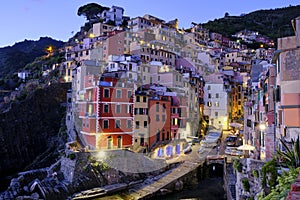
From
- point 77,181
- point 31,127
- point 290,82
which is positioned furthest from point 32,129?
point 290,82

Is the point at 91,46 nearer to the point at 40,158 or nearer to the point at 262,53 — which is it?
the point at 40,158

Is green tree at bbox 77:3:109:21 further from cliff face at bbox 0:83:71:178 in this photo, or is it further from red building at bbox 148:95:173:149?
red building at bbox 148:95:173:149

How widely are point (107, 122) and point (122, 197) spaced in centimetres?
1021

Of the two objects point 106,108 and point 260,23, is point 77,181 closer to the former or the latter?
point 106,108

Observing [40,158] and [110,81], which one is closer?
[110,81]

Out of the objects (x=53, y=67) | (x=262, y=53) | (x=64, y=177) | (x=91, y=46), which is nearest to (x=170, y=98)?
(x=64, y=177)

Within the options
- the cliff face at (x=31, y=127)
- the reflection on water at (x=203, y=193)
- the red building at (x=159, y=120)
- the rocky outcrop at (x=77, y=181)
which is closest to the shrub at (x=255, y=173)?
the reflection on water at (x=203, y=193)

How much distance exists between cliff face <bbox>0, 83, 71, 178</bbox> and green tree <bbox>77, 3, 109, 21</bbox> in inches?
2155

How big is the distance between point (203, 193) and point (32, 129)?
39015 mm

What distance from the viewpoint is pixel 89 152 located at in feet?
107

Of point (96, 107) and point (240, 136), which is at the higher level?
point (96, 107)

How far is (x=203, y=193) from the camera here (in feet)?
100

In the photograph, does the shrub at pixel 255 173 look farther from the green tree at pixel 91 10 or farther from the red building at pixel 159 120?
the green tree at pixel 91 10

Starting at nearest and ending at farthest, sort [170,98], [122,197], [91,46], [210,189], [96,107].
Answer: [122,197]
[210,189]
[96,107]
[170,98]
[91,46]
